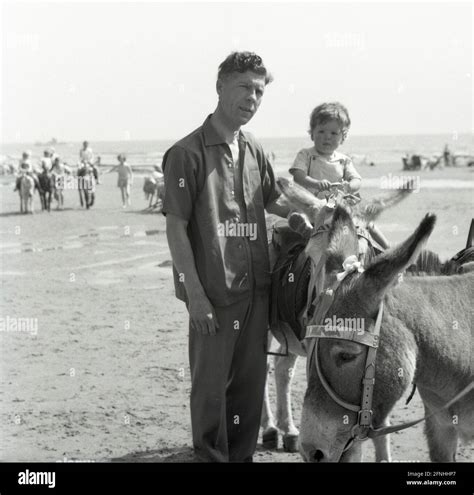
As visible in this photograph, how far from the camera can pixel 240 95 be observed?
4.45 metres

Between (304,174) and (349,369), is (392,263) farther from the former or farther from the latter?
(304,174)

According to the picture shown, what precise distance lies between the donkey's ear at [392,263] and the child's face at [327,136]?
2.30 m

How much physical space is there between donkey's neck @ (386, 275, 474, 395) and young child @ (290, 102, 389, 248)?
A: 1.81 m

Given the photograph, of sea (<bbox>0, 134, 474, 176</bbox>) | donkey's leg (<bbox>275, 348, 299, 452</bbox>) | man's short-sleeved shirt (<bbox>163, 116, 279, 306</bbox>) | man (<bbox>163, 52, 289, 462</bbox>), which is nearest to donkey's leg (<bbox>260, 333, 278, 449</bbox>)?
donkey's leg (<bbox>275, 348, 299, 452</bbox>)

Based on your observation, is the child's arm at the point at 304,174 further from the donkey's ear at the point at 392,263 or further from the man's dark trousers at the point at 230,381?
the donkey's ear at the point at 392,263

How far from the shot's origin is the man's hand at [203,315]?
4.36 metres

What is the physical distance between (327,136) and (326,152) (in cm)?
13

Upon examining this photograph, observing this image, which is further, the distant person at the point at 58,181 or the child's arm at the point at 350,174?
the distant person at the point at 58,181

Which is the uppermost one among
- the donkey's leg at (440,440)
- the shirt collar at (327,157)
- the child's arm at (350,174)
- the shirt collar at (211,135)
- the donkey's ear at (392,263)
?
the shirt collar at (211,135)

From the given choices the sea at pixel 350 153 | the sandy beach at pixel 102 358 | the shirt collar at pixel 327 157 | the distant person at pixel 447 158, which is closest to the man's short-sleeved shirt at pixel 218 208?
the shirt collar at pixel 327 157

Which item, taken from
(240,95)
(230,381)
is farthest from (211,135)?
(230,381)

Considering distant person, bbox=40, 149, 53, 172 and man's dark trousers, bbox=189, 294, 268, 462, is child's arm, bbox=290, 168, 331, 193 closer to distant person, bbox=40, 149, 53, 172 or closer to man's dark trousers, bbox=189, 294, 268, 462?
man's dark trousers, bbox=189, 294, 268, 462

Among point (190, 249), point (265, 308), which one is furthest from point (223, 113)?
point (265, 308)

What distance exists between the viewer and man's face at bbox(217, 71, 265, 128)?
445 cm
